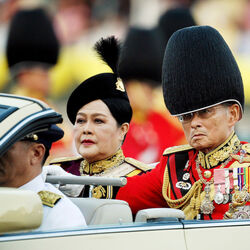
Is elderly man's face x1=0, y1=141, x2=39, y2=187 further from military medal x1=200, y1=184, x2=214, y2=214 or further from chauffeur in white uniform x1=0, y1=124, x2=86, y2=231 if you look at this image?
military medal x1=200, y1=184, x2=214, y2=214

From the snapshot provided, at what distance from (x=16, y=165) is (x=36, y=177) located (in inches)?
5.1

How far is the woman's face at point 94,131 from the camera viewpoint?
393 centimetres

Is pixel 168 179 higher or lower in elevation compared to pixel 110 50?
lower

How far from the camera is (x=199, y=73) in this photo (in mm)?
3379

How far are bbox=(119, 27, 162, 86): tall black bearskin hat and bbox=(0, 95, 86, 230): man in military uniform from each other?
4385 mm

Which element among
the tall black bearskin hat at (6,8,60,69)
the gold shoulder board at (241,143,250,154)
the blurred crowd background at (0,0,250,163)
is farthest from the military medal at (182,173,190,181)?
the tall black bearskin hat at (6,8,60,69)

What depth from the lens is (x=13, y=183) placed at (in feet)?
8.23

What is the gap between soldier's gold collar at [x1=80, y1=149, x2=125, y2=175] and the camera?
4.02 meters

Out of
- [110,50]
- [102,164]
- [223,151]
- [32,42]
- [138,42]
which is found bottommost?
[223,151]

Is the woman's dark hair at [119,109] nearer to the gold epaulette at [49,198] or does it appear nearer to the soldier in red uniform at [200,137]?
the soldier in red uniform at [200,137]

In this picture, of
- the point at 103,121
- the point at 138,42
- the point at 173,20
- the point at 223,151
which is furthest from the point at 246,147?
the point at 138,42

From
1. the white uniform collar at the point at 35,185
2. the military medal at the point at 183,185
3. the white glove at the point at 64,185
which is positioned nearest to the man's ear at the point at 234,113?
the military medal at the point at 183,185

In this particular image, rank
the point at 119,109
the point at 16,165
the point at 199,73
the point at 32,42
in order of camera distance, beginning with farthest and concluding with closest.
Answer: the point at 32,42 < the point at 119,109 < the point at 199,73 < the point at 16,165

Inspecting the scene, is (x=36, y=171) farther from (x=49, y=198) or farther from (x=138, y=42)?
(x=138, y=42)
